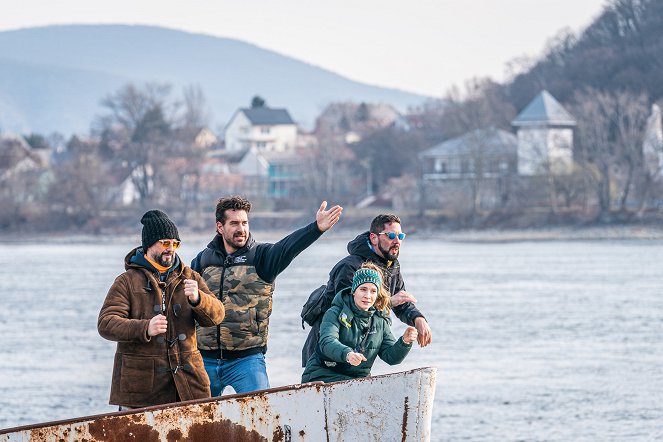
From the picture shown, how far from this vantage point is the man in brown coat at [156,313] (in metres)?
8.31

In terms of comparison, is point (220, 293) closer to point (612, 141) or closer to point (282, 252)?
point (282, 252)

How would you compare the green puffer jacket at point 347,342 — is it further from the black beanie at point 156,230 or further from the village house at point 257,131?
the village house at point 257,131

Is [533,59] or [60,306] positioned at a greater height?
[533,59]

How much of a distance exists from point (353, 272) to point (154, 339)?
147cm

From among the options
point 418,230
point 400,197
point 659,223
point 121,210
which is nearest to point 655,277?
point 659,223

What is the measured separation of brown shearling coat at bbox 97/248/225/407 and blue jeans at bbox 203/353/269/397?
99 cm

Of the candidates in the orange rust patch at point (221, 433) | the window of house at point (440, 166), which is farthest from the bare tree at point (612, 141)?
the orange rust patch at point (221, 433)

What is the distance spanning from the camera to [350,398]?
809cm

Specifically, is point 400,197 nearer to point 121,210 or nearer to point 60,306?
point 121,210

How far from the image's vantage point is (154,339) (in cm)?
831

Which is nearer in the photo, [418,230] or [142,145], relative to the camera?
[418,230]

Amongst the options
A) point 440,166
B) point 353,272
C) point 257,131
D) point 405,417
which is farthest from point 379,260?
point 257,131

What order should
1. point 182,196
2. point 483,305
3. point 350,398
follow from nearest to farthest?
1. point 350,398
2. point 483,305
3. point 182,196

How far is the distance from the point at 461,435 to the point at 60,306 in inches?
978
